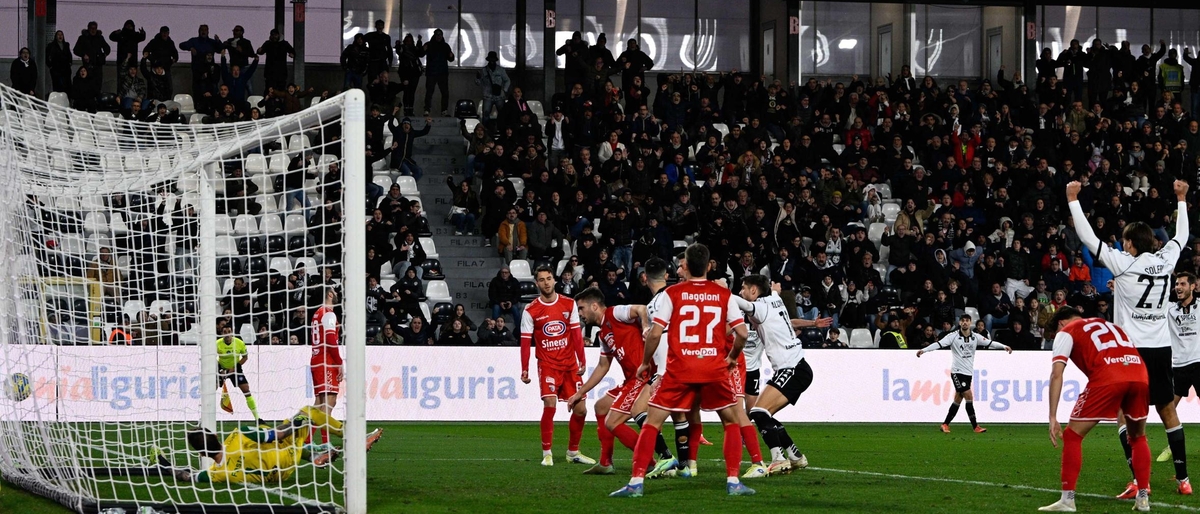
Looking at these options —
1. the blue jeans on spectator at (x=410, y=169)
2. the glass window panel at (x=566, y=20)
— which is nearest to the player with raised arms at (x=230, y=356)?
the blue jeans on spectator at (x=410, y=169)

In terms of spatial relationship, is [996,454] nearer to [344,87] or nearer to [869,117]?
[869,117]

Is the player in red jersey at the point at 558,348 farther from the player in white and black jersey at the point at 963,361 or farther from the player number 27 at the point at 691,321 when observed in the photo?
the player in white and black jersey at the point at 963,361

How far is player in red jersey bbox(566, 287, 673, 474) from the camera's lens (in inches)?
468

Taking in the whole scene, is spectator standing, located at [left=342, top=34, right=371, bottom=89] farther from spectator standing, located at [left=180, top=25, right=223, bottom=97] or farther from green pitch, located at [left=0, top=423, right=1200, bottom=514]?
green pitch, located at [left=0, top=423, right=1200, bottom=514]

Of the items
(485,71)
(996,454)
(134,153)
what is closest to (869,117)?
(485,71)

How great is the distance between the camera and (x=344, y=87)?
29.6m

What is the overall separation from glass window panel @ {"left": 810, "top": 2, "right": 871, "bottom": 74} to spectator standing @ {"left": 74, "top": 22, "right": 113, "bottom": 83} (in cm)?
1690

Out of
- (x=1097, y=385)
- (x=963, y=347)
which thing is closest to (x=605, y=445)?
(x=1097, y=385)

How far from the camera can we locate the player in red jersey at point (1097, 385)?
372 inches

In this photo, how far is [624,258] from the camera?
83.8 ft

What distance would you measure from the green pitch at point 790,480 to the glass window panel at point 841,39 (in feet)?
59.0

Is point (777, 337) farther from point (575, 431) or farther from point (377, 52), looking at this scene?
point (377, 52)

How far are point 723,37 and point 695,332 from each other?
83.6 feet

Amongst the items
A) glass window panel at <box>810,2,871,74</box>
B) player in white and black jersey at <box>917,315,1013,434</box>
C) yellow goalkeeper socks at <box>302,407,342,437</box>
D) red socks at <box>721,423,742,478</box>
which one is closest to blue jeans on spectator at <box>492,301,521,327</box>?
player in white and black jersey at <box>917,315,1013,434</box>
